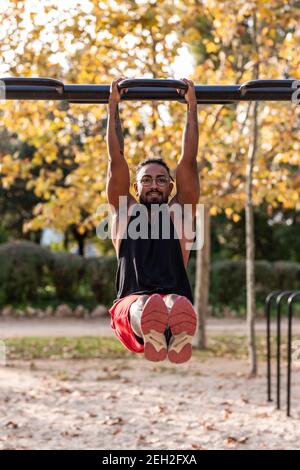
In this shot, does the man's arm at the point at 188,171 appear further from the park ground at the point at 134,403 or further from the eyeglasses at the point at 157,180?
the park ground at the point at 134,403

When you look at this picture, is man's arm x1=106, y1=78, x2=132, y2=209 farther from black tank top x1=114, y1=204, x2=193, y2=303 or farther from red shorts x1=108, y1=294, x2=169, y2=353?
red shorts x1=108, y1=294, x2=169, y2=353

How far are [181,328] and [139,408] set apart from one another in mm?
4669

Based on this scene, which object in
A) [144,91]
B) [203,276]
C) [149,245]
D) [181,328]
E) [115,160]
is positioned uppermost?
[144,91]

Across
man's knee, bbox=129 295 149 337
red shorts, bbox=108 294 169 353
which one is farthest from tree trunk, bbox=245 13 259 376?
man's knee, bbox=129 295 149 337

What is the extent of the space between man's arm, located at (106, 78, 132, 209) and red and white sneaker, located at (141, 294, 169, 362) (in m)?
0.74

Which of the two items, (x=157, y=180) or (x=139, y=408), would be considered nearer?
(x=157, y=180)

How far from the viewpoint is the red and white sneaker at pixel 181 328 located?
141 inches

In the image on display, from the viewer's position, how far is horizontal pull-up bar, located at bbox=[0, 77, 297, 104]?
→ 14.1 ft

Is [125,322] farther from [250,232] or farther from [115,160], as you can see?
[250,232]

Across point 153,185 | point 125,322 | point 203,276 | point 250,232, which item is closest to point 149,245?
point 153,185

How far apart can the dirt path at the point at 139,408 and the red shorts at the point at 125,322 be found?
2.71 metres

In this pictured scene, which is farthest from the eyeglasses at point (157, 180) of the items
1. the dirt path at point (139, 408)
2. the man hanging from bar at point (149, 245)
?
the dirt path at point (139, 408)

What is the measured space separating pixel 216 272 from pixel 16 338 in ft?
20.2

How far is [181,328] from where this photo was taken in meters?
3.62
